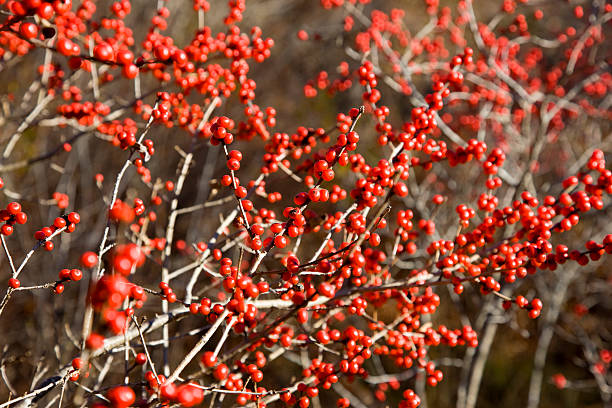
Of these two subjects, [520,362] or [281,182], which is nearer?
[520,362]

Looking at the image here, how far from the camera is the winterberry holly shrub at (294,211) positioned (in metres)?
1.65

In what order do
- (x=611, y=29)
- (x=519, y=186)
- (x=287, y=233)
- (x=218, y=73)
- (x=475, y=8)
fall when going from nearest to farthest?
(x=287, y=233), (x=218, y=73), (x=519, y=186), (x=611, y=29), (x=475, y=8)

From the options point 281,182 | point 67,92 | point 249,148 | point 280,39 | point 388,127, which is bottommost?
point 281,182

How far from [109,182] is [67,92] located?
495 cm

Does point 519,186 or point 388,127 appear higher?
point 388,127

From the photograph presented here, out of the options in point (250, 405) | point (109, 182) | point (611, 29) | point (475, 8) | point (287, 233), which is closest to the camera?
point (287, 233)

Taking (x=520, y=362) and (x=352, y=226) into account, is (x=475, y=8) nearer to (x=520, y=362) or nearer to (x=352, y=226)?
(x=520, y=362)

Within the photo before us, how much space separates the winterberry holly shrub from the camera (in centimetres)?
165

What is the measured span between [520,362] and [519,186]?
5259 mm

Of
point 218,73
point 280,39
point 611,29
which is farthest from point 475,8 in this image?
point 218,73

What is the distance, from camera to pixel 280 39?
34.2 feet

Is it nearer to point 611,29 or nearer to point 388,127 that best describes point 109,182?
point 388,127

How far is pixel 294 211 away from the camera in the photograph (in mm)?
1536

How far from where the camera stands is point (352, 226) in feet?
5.49
